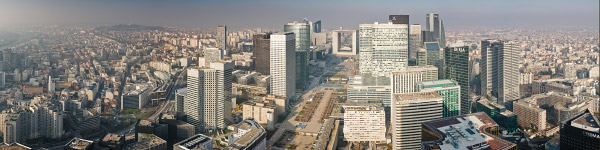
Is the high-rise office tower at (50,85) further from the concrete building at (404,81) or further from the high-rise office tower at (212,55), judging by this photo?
the concrete building at (404,81)

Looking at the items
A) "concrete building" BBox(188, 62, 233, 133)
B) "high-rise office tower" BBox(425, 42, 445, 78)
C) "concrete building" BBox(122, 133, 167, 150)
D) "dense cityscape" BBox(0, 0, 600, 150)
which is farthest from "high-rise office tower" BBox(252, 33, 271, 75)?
"concrete building" BBox(122, 133, 167, 150)

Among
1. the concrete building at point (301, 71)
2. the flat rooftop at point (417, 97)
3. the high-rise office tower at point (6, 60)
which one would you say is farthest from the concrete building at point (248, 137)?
the concrete building at point (301, 71)

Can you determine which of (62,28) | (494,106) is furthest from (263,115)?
(494,106)

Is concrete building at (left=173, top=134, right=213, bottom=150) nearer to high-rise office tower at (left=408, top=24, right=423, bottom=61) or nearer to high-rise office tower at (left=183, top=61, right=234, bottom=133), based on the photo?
high-rise office tower at (left=183, top=61, right=234, bottom=133)

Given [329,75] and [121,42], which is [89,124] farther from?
[329,75]

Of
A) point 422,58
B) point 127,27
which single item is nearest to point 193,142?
point 127,27
